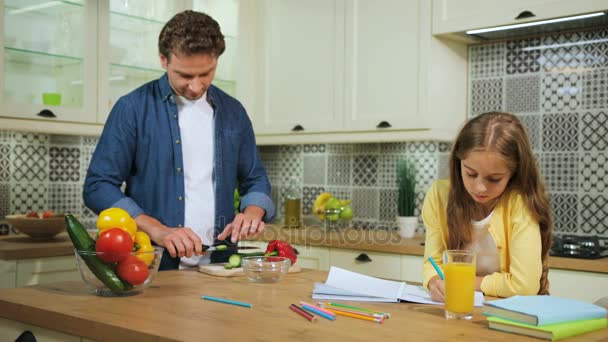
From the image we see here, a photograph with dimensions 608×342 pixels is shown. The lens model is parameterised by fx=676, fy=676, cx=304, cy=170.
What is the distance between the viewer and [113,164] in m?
2.14

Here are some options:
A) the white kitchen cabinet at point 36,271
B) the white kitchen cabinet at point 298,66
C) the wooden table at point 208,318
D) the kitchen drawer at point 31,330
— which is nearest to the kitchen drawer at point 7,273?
the white kitchen cabinet at point 36,271

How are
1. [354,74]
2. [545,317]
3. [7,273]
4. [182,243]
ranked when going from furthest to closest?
1. [354,74]
2. [7,273]
3. [182,243]
4. [545,317]

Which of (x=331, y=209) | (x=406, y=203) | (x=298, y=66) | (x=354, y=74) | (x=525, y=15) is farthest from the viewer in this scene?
(x=298, y=66)

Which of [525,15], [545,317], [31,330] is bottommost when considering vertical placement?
[31,330]

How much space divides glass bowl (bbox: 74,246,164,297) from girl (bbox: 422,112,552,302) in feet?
2.34

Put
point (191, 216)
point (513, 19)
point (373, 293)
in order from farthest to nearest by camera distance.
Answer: point (513, 19), point (191, 216), point (373, 293)

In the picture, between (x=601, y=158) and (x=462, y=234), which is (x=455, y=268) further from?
(x=601, y=158)

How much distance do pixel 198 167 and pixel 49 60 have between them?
54.1 inches

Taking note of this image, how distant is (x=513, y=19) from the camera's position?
2980 mm

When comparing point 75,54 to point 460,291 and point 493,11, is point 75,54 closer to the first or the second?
point 493,11

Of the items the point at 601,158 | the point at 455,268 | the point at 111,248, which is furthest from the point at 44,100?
the point at 601,158

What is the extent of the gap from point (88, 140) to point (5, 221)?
630 mm

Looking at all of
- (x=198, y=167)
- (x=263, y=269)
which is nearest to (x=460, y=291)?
(x=263, y=269)

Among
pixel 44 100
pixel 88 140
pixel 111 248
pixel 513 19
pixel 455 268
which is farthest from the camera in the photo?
→ pixel 88 140
